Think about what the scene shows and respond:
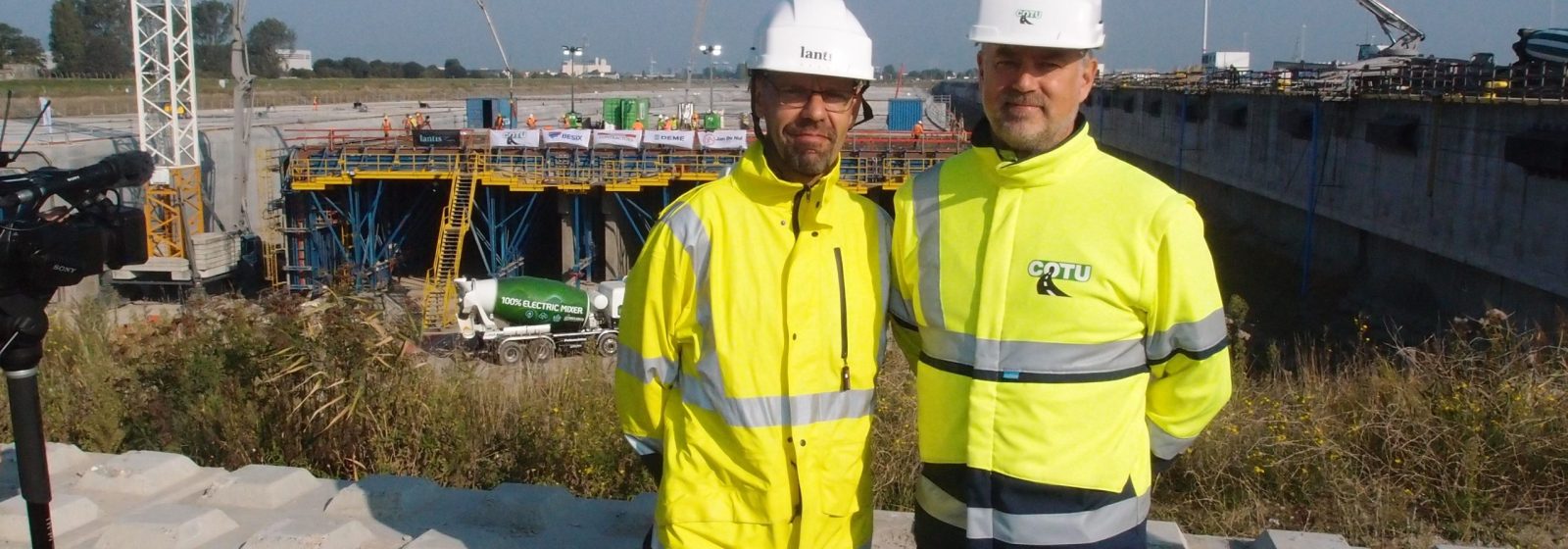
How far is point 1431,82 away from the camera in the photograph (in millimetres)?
19844

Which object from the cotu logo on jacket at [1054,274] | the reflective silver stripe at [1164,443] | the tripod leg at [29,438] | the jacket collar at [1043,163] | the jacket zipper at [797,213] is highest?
the jacket collar at [1043,163]

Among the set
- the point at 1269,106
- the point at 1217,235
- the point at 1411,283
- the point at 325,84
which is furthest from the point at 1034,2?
the point at 325,84

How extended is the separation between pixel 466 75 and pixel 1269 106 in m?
108

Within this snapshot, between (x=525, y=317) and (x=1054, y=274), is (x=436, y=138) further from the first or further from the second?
(x=1054, y=274)

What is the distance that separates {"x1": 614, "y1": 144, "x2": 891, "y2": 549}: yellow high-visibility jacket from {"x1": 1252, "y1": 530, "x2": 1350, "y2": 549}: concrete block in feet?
6.28

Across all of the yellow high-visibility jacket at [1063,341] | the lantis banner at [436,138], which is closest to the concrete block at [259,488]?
the yellow high-visibility jacket at [1063,341]

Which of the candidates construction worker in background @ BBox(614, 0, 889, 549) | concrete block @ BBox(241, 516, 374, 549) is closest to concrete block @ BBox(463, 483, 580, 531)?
concrete block @ BBox(241, 516, 374, 549)

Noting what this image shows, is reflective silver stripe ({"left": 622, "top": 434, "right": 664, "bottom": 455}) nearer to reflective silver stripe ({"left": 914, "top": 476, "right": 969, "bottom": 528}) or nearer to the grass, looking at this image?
reflective silver stripe ({"left": 914, "top": 476, "right": 969, "bottom": 528})

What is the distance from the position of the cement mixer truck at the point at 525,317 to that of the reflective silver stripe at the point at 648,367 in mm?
18815

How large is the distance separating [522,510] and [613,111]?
132 ft

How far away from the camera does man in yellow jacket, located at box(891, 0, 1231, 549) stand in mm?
2447

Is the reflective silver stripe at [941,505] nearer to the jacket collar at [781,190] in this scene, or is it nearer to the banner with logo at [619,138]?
the jacket collar at [781,190]

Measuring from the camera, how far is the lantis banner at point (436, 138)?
34.2 m

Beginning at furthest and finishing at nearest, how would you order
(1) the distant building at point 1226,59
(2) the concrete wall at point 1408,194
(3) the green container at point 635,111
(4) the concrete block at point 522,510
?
(1) the distant building at point 1226,59 < (3) the green container at point 635,111 < (2) the concrete wall at point 1408,194 < (4) the concrete block at point 522,510
